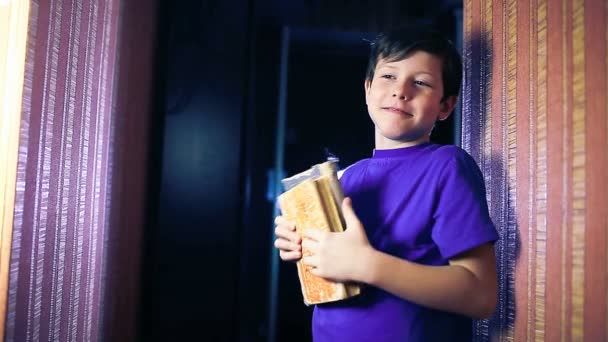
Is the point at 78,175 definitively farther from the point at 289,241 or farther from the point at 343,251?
the point at 343,251

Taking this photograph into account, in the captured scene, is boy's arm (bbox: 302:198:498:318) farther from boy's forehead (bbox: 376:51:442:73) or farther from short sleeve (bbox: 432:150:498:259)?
boy's forehead (bbox: 376:51:442:73)

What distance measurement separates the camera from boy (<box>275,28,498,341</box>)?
516 mm

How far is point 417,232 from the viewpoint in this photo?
57 centimetres

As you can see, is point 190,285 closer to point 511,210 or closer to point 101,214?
point 101,214

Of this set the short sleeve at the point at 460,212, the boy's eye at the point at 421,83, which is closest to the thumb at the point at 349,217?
the short sleeve at the point at 460,212

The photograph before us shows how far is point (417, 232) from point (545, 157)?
0.19 m

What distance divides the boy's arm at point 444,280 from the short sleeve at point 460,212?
2 cm

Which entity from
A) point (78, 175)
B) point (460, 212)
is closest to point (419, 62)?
point (460, 212)

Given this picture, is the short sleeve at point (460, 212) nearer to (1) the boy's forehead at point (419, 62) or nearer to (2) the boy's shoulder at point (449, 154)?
(2) the boy's shoulder at point (449, 154)

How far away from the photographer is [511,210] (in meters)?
0.59

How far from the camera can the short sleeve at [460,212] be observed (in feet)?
1.66

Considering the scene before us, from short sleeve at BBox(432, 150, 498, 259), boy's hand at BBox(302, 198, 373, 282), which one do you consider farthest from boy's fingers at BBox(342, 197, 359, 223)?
short sleeve at BBox(432, 150, 498, 259)

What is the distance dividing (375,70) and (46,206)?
609 millimetres

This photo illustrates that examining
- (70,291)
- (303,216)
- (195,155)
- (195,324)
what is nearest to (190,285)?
(195,324)
